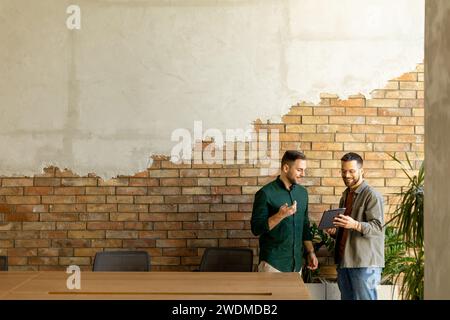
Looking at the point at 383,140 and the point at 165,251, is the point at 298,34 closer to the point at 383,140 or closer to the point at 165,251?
the point at 383,140

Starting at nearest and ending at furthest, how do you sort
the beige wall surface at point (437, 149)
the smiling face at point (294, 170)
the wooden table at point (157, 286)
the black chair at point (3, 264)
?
the beige wall surface at point (437, 149), the wooden table at point (157, 286), the black chair at point (3, 264), the smiling face at point (294, 170)

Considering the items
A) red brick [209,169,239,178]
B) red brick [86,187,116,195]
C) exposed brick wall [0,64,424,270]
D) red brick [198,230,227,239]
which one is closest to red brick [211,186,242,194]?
exposed brick wall [0,64,424,270]

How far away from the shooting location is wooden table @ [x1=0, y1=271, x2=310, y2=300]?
396 centimetres

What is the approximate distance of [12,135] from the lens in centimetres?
621

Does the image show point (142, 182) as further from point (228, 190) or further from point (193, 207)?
point (228, 190)

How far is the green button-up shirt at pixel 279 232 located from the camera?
17.5 ft

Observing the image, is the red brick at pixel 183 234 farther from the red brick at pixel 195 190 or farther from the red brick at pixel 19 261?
the red brick at pixel 19 261

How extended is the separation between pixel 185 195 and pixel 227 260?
103 centimetres

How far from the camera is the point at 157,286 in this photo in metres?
4.29

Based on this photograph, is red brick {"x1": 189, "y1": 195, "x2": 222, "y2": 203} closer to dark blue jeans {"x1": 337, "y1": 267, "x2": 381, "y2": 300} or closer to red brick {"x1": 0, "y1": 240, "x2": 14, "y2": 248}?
dark blue jeans {"x1": 337, "y1": 267, "x2": 381, "y2": 300}

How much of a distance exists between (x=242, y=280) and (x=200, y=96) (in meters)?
2.20

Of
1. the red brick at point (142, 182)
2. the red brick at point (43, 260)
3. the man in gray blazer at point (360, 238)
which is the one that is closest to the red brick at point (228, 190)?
the red brick at point (142, 182)

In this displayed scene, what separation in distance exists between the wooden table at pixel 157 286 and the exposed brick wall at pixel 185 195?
1.32 meters
